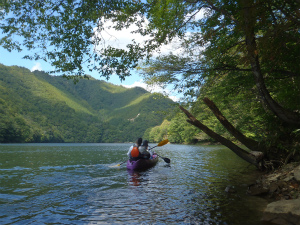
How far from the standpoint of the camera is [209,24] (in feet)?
26.3

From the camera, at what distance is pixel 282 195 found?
686 centimetres

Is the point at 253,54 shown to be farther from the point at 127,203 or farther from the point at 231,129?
the point at 127,203

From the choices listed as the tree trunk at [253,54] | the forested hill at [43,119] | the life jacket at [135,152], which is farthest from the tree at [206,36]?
the forested hill at [43,119]

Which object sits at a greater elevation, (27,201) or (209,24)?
(209,24)

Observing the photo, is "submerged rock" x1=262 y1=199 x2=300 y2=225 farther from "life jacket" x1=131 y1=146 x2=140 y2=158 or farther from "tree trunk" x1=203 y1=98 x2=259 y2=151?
"life jacket" x1=131 y1=146 x2=140 y2=158

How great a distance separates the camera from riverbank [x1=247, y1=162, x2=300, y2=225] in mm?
4880

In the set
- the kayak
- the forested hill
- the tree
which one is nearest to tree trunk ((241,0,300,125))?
the tree

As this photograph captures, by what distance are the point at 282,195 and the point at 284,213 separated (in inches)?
88.5

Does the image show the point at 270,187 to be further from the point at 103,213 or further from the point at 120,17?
the point at 120,17

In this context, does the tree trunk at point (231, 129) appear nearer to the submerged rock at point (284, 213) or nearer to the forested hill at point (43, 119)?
the submerged rock at point (284, 213)

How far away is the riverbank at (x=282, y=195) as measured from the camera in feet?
16.0

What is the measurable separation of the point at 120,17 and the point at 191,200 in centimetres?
661

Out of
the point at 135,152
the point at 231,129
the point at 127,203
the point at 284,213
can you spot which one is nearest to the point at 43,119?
the point at 135,152

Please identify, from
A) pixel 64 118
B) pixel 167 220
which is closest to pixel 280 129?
pixel 167 220
